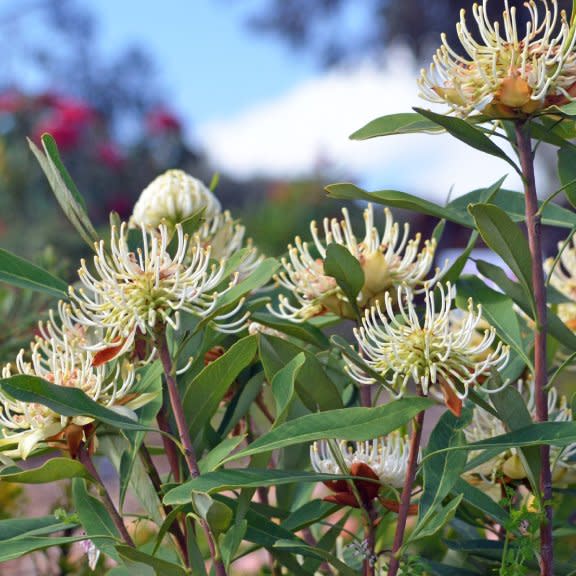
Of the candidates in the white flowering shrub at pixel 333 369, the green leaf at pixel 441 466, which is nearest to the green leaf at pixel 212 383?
the white flowering shrub at pixel 333 369

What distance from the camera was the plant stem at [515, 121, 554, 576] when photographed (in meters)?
0.97

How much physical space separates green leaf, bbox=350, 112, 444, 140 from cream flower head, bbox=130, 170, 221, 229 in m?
0.36

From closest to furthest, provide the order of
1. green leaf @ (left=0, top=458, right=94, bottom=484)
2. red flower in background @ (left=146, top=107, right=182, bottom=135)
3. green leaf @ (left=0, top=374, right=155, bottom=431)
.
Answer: green leaf @ (left=0, top=374, right=155, bottom=431) → green leaf @ (left=0, top=458, right=94, bottom=484) → red flower in background @ (left=146, top=107, right=182, bottom=135)

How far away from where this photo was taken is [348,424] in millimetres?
879

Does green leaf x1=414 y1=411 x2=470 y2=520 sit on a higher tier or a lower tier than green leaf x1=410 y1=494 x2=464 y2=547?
higher

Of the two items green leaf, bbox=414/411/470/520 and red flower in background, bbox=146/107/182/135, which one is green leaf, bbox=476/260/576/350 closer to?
green leaf, bbox=414/411/470/520

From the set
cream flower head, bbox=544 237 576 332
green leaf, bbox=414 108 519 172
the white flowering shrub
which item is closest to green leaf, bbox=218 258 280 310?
the white flowering shrub

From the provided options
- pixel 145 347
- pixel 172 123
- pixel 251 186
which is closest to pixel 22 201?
pixel 172 123

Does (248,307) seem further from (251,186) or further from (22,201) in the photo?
(251,186)

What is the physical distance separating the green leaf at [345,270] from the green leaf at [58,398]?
0.25 metres

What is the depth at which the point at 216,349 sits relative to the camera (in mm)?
1179

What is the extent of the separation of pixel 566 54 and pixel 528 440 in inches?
14.1

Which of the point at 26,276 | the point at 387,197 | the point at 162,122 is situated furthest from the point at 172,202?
the point at 162,122

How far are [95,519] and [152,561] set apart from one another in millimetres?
159
